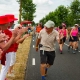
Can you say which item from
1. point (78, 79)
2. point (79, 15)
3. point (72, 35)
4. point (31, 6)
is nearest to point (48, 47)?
point (78, 79)

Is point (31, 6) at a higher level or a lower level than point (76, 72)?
higher

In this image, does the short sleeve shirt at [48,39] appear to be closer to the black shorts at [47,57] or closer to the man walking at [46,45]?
the man walking at [46,45]

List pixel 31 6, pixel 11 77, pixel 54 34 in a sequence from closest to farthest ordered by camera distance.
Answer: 1. pixel 54 34
2. pixel 11 77
3. pixel 31 6

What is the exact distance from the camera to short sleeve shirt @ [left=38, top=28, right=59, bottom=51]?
23.2ft

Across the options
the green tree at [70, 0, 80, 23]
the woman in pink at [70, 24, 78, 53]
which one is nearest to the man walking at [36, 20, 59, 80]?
the woman in pink at [70, 24, 78, 53]

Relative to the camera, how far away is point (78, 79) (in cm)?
750

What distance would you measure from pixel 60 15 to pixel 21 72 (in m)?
79.3

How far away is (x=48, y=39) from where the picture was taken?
708 cm

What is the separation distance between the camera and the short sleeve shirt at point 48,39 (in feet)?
23.2

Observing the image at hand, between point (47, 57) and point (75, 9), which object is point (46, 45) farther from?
point (75, 9)

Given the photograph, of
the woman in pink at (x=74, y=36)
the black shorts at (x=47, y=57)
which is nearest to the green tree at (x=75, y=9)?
the woman in pink at (x=74, y=36)

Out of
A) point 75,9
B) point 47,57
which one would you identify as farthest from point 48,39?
point 75,9

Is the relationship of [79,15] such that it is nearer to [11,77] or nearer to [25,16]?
[25,16]

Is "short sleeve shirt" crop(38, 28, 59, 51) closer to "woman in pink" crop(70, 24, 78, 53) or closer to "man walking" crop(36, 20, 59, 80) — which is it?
"man walking" crop(36, 20, 59, 80)
